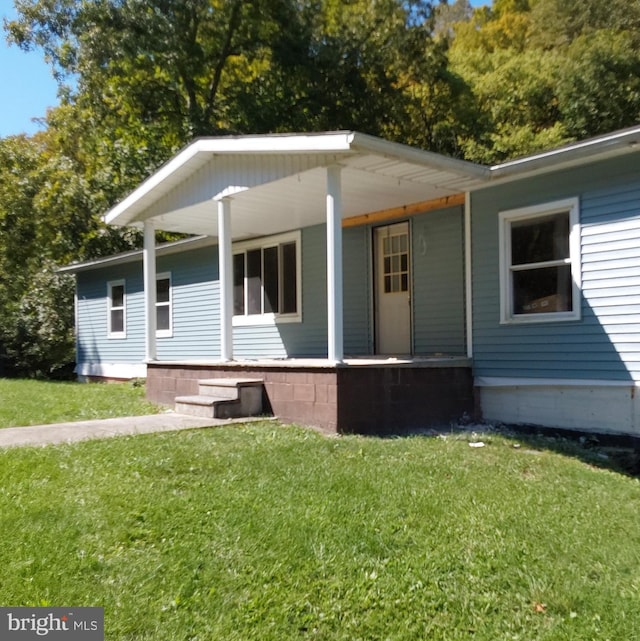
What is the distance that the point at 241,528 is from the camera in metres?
3.95

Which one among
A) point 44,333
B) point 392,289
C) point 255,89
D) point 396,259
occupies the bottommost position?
point 44,333

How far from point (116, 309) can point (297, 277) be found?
6834 mm

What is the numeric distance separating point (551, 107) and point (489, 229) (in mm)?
15519

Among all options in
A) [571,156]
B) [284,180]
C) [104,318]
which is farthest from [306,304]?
[104,318]

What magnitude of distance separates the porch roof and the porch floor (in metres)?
2.21

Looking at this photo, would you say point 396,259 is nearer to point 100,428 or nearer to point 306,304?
point 306,304

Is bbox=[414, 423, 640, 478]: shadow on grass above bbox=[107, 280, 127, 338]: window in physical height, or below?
below

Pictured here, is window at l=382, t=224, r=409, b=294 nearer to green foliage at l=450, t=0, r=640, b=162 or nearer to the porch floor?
the porch floor

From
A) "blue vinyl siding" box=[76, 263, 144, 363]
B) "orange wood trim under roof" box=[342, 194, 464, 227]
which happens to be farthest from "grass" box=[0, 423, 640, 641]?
"blue vinyl siding" box=[76, 263, 144, 363]

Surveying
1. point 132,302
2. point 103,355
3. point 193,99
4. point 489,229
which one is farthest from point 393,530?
point 193,99

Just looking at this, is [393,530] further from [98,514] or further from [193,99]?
[193,99]

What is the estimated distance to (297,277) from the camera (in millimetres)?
11469

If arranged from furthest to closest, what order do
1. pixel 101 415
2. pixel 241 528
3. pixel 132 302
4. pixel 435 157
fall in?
pixel 132 302 → pixel 101 415 → pixel 435 157 → pixel 241 528

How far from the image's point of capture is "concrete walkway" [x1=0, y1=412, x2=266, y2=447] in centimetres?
637
